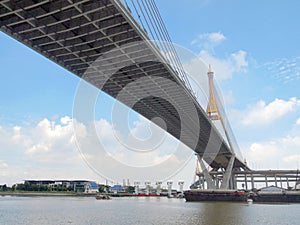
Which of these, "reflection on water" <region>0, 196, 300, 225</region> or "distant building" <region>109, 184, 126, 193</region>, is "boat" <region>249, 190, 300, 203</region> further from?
"distant building" <region>109, 184, 126, 193</region>

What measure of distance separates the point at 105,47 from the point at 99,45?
0.43m

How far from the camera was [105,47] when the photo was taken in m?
21.1

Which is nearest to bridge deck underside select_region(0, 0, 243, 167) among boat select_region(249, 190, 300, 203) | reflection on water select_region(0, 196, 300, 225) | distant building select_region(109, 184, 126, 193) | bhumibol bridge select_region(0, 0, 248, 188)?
bhumibol bridge select_region(0, 0, 248, 188)

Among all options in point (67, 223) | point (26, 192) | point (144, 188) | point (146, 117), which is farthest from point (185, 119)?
point (144, 188)

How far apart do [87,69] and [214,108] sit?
35.5 metres

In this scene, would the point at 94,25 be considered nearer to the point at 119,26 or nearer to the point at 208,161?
the point at 119,26

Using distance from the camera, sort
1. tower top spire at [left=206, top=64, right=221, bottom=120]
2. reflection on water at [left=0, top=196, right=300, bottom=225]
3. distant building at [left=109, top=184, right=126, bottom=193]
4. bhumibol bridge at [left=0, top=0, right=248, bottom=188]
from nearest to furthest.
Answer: bhumibol bridge at [left=0, top=0, right=248, bottom=188]
reflection on water at [left=0, top=196, right=300, bottom=225]
tower top spire at [left=206, top=64, right=221, bottom=120]
distant building at [left=109, top=184, right=126, bottom=193]

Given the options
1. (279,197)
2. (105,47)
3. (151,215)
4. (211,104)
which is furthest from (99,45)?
(279,197)

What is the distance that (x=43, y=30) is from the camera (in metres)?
18.9

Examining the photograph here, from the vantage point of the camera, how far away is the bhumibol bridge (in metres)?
16.5

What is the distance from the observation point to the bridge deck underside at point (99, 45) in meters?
16.5

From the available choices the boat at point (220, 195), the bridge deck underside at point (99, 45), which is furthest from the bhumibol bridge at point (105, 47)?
the boat at point (220, 195)

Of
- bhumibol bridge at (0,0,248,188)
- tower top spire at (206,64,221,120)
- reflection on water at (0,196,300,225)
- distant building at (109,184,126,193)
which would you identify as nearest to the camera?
bhumibol bridge at (0,0,248,188)

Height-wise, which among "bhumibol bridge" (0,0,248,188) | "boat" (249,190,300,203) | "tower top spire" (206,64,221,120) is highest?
"tower top spire" (206,64,221,120)
